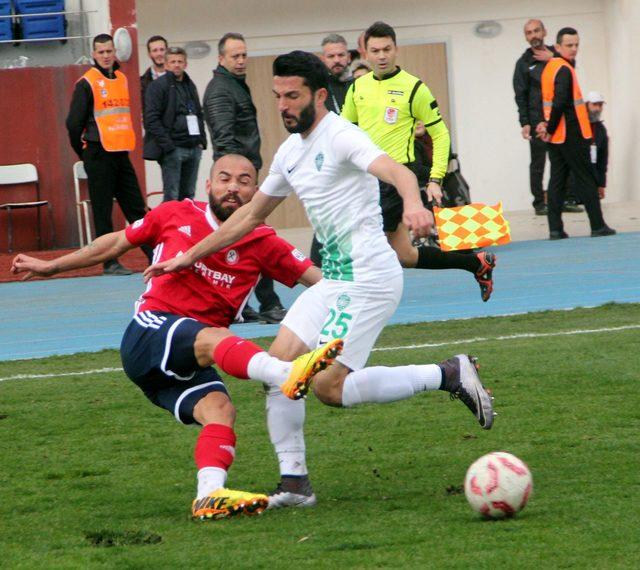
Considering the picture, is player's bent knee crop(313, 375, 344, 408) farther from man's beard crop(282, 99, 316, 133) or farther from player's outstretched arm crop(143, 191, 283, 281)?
man's beard crop(282, 99, 316, 133)

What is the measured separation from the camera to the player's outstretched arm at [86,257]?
5969 mm

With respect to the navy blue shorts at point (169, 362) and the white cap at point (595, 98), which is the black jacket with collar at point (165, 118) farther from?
the navy blue shorts at point (169, 362)

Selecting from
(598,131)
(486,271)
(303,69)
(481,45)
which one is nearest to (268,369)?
(303,69)

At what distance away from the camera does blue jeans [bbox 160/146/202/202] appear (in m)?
14.7

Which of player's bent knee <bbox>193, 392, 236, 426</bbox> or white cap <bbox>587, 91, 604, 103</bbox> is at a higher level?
white cap <bbox>587, 91, 604, 103</bbox>

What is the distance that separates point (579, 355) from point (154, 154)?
23.6 feet

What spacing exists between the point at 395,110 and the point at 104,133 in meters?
5.16

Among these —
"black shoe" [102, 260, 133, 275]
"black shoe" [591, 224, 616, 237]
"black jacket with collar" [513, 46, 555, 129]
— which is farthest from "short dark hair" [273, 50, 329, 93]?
"black jacket with collar" [513, 46, 555, 129]

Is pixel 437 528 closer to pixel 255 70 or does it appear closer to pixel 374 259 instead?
pixel 374 259

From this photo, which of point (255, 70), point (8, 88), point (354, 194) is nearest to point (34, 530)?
point (354, 194)

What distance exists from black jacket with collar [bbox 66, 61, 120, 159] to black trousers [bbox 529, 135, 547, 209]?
22.8 feet

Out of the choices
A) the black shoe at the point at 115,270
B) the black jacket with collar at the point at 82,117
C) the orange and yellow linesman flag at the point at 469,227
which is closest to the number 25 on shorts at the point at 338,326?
the orange and yellow linesman flag at the point at 469,227

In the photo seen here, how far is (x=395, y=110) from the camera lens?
34.1ft

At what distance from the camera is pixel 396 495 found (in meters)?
5.48
